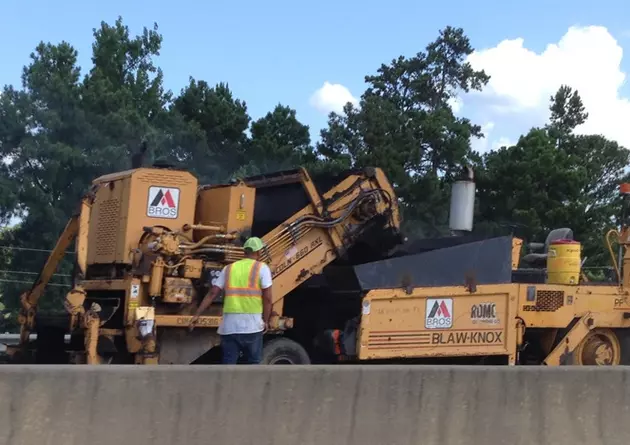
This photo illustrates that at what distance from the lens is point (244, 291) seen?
25.1 ft

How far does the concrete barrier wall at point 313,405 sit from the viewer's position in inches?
162

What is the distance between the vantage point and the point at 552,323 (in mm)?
10117

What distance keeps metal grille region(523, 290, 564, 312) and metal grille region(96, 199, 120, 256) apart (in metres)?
4.65

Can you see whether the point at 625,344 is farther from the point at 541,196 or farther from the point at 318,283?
the point at 541,196

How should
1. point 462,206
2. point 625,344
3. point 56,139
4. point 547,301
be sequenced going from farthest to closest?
point 56,139
point 462,206
point 625,344
point 547,301

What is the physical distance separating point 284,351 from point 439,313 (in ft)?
5.69

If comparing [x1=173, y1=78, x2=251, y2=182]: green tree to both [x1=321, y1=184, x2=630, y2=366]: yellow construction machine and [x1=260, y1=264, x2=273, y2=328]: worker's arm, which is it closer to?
[x1=321, y1=184, x2=630, y2=366]: yellow construction machine

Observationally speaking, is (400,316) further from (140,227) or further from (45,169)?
(45,169)

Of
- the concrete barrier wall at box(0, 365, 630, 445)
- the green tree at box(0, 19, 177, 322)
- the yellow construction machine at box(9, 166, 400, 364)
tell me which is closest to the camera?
the concrete barrier wall at box(0, 365, 630, 445)

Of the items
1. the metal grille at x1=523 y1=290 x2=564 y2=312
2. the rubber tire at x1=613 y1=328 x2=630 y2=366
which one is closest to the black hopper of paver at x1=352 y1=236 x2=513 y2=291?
the metal grille at x1=523 y1=290 x2=564 y2=312

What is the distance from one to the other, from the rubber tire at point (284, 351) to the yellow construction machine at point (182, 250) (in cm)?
1

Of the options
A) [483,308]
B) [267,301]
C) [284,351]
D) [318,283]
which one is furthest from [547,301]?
[267,301]

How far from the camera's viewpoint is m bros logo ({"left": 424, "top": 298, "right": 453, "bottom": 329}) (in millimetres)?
9438

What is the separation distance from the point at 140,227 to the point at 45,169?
21.6m
